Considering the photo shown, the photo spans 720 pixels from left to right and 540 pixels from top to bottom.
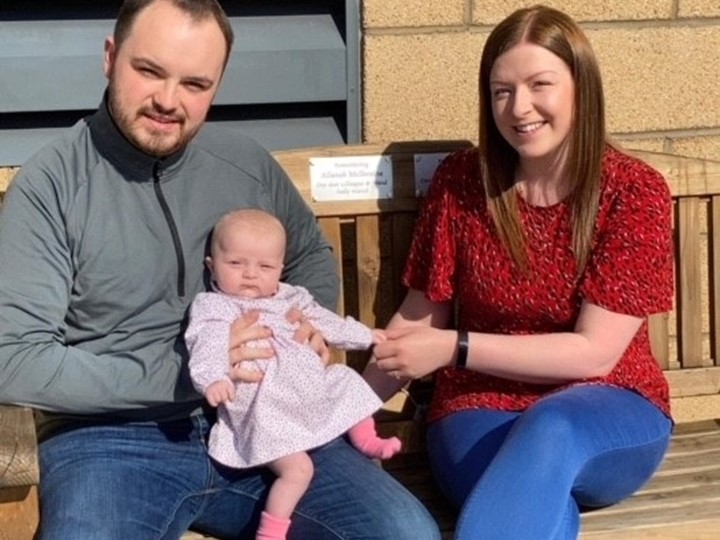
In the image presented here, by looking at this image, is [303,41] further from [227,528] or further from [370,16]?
[227,528]

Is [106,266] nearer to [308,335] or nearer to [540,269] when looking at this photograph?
[308,335]

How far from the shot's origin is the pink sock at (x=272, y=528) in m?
2.65

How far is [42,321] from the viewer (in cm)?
261

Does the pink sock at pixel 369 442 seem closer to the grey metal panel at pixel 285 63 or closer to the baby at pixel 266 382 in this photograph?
the baby at pixel 266 382

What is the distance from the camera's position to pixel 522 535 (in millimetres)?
2568

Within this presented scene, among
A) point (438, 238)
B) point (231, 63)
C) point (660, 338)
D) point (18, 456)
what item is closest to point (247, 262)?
point (438, 238)

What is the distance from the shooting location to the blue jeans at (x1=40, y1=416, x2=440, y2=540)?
256 cm

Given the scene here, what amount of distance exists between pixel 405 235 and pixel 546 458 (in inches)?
36.2

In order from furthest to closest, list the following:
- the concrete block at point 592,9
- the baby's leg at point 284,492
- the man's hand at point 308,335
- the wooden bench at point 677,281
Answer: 1. the concrete block at point 592,9
2. the wooden bench at point 677,281
3. the man's hand at point 308,335
4. the baby's leg at point 284,492

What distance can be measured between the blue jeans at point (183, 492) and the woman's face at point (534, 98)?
2.75 feet

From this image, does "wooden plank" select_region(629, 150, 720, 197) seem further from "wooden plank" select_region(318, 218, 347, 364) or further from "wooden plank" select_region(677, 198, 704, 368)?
"wooden plank" select_region(318, 218, 347, 364)

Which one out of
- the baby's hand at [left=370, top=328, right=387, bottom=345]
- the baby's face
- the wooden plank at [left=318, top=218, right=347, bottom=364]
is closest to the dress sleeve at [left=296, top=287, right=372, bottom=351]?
the baby's hand at [left=370, top=328, right=387, bottom=345]

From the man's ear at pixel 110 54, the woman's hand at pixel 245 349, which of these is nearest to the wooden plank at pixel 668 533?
the woman's hand at pixel 245 349

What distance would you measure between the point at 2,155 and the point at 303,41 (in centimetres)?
89
